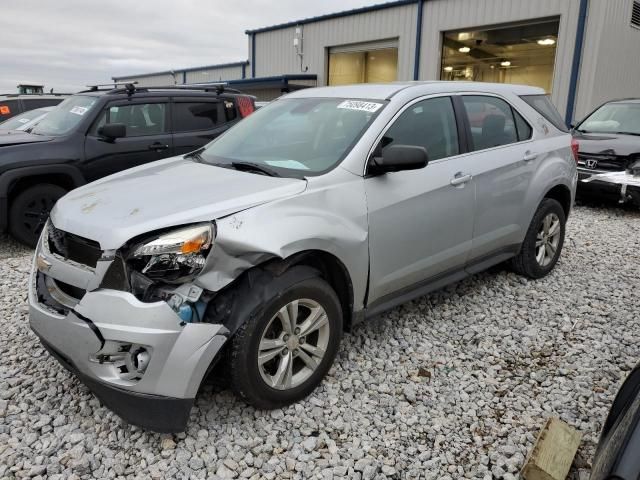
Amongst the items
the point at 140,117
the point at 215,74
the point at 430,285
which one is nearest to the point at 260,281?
the point at 430,285

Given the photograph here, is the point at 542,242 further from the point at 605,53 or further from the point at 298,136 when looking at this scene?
the point at 605,53

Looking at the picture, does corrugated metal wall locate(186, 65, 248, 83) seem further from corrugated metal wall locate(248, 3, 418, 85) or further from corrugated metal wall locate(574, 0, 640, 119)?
corrugated metal wall locate(574, 0, 640, 119)

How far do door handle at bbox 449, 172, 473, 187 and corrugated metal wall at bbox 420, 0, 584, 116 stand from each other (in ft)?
35.4

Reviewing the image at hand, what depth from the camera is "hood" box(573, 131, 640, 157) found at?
7648 millimetres

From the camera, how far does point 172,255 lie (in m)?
2.39

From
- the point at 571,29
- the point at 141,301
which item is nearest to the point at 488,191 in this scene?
the point at 141,301

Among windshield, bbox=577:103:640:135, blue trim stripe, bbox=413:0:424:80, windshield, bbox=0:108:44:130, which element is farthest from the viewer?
blue trim stripe, bbox=413:0:424:80

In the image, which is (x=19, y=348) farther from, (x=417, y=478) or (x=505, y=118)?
(x=505, y=118)

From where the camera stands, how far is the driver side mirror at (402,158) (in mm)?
2977

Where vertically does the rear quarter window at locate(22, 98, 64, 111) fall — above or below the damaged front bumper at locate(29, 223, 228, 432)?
above

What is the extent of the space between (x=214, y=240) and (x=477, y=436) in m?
1.69

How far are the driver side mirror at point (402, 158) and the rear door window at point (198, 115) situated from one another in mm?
4545

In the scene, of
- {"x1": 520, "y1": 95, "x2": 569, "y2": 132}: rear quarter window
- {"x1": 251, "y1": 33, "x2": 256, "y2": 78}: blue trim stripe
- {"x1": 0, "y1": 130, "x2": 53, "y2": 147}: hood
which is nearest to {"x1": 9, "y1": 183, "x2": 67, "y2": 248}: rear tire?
{"x1": 0, "y1": 130, "x2": 53, "y2": 147}: hood

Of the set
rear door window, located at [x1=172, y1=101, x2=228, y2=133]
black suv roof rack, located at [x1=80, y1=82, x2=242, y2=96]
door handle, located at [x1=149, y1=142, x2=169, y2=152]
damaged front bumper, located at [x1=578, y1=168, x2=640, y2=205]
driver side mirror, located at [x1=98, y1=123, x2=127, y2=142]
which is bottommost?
damaged front bumper, located at [x1=578, y1=168, x2=640, y2=205]
